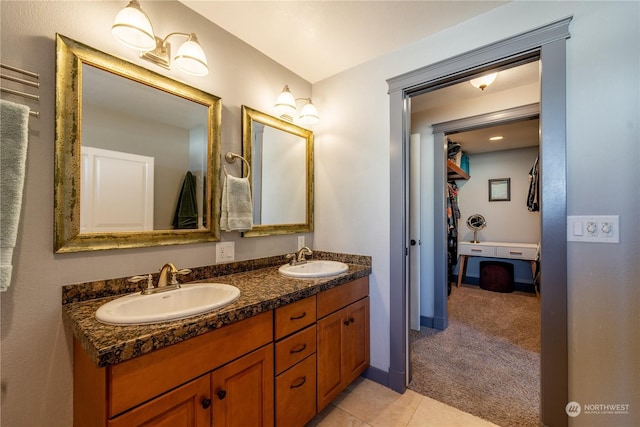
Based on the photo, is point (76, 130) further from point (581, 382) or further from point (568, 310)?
point (581, 382)

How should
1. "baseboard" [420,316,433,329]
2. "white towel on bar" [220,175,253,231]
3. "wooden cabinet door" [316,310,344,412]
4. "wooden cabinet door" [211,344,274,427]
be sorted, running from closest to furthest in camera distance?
1. "wooden cabinet door" [211,344,274,427]
2. "wooden cabinet door" [316,310,344,412]
3. "white towel on bar" [220,175,253,231]
4. "baseboard" [420,316,433,329]

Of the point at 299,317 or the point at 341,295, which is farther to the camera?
the point at 341,295

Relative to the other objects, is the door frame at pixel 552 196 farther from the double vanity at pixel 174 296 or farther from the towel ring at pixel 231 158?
the towel ring at pixel 231 158

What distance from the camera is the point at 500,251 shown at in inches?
157

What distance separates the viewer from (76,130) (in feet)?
3.53

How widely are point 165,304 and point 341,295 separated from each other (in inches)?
37.0

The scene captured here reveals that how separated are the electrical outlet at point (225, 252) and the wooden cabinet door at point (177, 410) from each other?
28.2 inches

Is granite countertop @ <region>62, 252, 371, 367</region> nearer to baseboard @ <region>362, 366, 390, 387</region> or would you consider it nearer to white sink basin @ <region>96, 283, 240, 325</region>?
white sink basin @ <region>96, 283, 240, 325</region>

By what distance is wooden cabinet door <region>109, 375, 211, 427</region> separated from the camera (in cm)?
79

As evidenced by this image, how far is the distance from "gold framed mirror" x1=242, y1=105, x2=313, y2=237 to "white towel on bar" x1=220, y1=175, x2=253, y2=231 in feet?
0.37

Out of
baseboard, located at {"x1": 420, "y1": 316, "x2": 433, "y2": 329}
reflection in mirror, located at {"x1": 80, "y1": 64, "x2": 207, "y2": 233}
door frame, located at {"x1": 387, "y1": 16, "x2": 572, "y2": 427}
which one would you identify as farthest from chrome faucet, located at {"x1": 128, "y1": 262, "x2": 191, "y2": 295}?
Result: baseboard, located at {"x1": 420, "y1": 316, "x2": 433, "y2": 329}

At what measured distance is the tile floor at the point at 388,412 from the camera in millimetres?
1471

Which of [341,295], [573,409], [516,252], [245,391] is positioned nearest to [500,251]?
[516,252]

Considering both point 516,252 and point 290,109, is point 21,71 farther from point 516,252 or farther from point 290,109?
point 516,252
